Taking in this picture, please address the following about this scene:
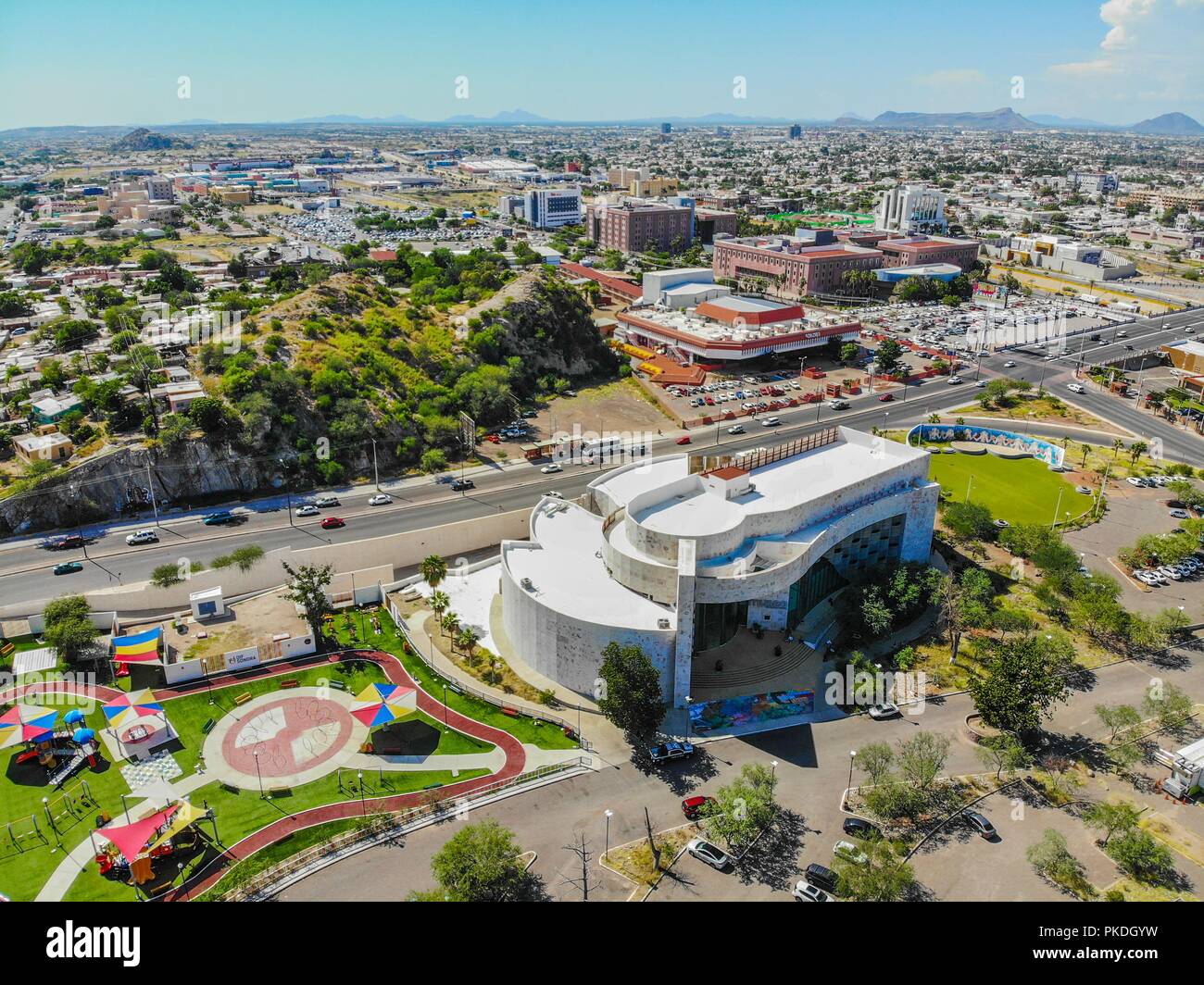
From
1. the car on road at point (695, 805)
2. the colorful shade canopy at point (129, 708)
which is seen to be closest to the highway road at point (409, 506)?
the colorful shade canopy at point (129, 708)

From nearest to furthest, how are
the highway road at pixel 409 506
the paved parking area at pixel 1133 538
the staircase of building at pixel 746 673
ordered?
the staircase of building at pixel 746 673 → the highway road at pixel 409 506 → the paved parking area at pixel 1133 538

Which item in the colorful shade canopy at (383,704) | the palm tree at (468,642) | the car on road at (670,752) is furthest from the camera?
the palm tree at (468,642)

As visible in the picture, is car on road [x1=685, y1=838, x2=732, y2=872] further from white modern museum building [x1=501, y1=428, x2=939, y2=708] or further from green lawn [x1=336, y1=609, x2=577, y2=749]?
white modern museum building [x1=501, y1=428, x2=939, y2=708]

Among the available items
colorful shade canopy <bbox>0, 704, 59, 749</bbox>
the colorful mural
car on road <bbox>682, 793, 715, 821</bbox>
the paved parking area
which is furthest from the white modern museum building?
colorful shade canopy <bbox>0, 704, 59, 749</bbox>

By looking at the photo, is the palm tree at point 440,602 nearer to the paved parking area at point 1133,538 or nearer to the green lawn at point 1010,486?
the paved parking area at point 1133,538

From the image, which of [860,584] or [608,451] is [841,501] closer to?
[860,584]

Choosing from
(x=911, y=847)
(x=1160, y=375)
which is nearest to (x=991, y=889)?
(x=911, y=847)

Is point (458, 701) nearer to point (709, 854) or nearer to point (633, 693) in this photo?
point (633, 693)
